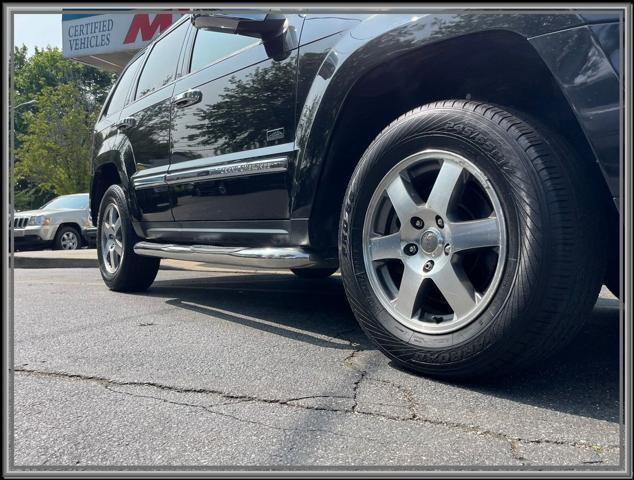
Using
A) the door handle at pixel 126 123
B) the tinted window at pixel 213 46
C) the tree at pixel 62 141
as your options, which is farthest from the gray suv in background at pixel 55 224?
the tinted window at pixel 213 46

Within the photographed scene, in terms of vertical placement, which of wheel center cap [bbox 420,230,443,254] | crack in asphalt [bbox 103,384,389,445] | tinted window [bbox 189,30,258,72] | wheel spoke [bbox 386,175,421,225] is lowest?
crack in asphalt [bbox 103,384,389,445]

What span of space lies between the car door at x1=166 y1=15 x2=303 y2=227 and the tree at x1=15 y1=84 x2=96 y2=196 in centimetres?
80

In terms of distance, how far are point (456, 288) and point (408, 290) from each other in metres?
0.19

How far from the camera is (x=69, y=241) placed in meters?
10.4

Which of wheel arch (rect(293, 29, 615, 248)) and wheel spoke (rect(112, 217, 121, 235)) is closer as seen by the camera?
wheel arch (rect(293, 29, 615, 248))

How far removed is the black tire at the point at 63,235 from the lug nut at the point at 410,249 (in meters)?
9.51

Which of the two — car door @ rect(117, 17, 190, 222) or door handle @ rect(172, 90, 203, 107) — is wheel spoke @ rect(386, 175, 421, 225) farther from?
car door @ rect(117, 17, 190, 222)

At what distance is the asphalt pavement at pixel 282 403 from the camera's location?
4.90 feet

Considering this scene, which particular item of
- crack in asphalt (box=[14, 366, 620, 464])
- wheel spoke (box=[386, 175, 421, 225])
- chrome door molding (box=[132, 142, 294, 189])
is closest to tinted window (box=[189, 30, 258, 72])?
chrome door molding (box=[132, 142, 294, 189])

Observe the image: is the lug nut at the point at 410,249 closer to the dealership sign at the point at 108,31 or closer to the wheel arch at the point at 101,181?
the dealership sign at the point at 108,31

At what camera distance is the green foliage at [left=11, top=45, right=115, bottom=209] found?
225 cm

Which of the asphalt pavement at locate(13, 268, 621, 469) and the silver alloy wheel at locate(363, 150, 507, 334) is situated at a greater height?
the silver alloy wheel at locate(363, 150, 507, 334)

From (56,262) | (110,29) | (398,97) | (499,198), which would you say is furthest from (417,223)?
(56,262)

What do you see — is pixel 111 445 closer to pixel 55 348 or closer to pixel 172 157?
pixel 55 348
